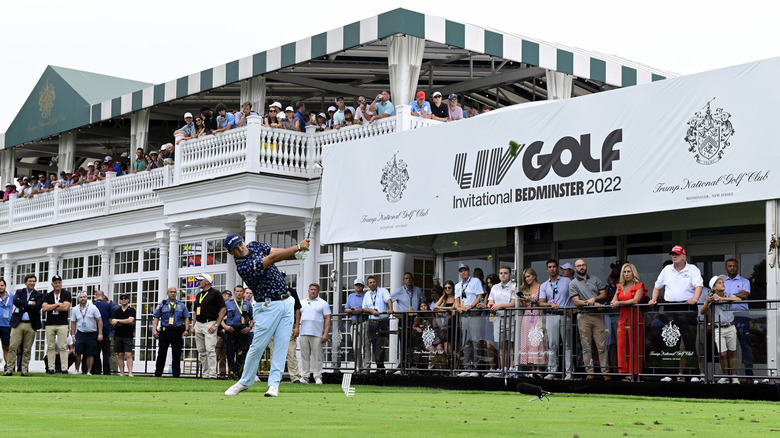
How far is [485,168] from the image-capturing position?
17.0 metres

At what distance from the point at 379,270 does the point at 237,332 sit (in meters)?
3.41

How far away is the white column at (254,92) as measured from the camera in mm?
25703

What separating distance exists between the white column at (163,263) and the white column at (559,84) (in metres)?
9.70

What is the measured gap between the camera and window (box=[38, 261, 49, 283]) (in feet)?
111

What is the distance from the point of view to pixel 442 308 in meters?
17.4

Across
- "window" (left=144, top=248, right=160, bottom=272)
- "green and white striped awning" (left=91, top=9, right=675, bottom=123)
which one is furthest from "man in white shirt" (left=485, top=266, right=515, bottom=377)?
"window" (left=144, top=248, right=160, bottom=272)

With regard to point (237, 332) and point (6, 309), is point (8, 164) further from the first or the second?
point (237, 332)

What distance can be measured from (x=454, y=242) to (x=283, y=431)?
13.0 meters

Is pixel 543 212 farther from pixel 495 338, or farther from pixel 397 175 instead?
pixel 397 175

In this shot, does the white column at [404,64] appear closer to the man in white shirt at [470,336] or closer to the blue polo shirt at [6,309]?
the man in white shirt at [470,336]

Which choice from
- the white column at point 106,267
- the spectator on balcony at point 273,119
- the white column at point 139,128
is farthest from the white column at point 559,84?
the white column at point 106,267

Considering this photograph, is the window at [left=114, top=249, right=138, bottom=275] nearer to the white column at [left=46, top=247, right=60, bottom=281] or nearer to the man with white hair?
the white column at [left=46, top=247, right=60, bottom=281]

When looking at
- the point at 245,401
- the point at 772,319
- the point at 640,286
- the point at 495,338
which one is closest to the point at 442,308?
the point at 495,338

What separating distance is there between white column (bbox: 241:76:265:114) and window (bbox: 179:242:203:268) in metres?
3.97
